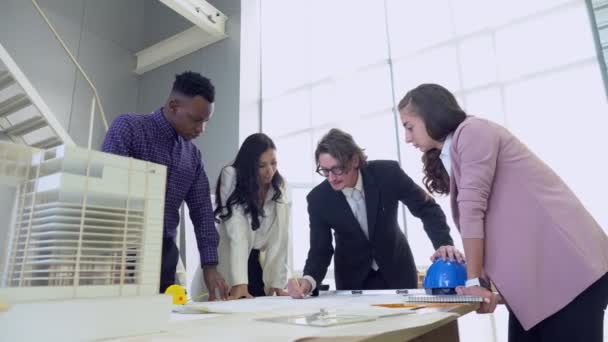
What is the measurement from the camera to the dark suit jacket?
1606 mm

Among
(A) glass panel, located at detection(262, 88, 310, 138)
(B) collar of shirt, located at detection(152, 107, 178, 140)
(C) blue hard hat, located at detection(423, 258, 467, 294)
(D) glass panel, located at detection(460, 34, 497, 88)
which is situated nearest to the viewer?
(C) blue hard hat, located at detection(423, 258, 467, 294)

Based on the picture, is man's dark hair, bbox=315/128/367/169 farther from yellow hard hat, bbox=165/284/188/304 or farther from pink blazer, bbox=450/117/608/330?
yellow hard hat, bbox=165/284/188/304

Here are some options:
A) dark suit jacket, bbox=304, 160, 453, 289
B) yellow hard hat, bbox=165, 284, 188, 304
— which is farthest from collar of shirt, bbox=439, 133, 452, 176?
yellow hard hat, bbox=165, 284, 188, 304

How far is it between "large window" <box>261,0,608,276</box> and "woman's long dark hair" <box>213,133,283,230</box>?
1616 mm

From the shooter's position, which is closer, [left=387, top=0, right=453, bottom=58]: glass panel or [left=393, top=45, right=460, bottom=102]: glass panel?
[left=393, top=45, right=460, bottom=102]: glass panel

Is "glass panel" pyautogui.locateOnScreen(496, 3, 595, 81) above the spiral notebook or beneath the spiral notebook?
above

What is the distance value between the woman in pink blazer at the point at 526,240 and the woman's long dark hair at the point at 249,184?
0.93 metres

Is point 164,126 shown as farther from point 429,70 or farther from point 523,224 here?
point 429,70

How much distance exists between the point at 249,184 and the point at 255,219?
0.16m

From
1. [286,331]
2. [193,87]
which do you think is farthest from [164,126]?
[286,331]

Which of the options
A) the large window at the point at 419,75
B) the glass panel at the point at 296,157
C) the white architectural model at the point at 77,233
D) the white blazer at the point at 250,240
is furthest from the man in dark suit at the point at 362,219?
the glass panel at the point at 296,157

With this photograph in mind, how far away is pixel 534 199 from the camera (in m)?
0.91

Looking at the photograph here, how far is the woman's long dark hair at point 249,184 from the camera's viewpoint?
1772 millimetres

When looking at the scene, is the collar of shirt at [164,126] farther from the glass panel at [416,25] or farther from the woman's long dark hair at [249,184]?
the glass panel at [416,25]
